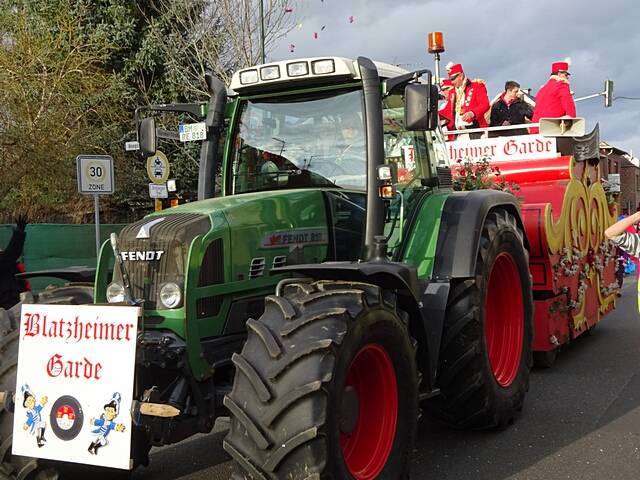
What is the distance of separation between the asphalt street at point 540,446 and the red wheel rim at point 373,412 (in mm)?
631

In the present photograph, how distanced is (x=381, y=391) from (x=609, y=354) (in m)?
4.92

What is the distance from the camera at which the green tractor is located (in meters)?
3.22

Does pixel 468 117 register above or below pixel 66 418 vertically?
Answer: above

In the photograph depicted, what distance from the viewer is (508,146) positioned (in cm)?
793

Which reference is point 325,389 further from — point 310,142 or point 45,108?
point 45,108

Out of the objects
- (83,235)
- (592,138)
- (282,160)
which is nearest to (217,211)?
Answer: (282,160)

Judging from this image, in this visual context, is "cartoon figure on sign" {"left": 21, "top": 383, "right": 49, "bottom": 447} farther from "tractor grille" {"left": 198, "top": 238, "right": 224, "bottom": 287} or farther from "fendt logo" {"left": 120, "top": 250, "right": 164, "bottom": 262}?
"tractor grille" {"left": 198, "top": 238, "right": 224, "bottom": 287}

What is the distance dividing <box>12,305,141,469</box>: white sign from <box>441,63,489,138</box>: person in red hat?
6.88 meters

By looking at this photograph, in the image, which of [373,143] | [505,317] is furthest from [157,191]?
[373,143]

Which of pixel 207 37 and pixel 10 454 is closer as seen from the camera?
pixel 10 454

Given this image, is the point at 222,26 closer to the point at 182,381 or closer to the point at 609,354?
the point at 609,354

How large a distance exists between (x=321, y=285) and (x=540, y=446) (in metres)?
2.19

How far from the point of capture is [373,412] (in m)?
3.87

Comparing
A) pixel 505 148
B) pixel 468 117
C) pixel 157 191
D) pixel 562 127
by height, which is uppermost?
pixel 468 117
